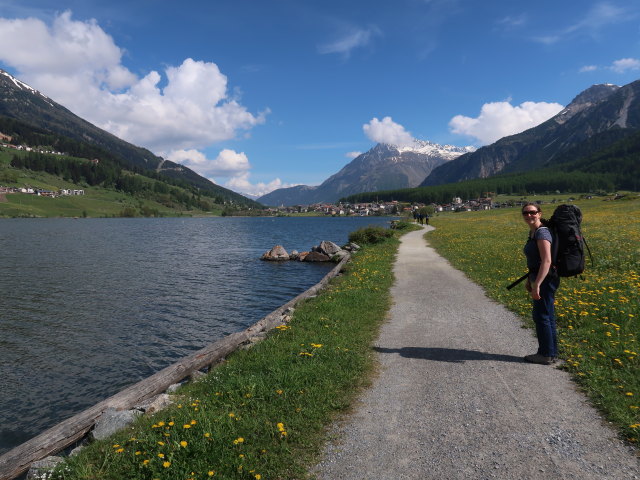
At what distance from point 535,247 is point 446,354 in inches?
142

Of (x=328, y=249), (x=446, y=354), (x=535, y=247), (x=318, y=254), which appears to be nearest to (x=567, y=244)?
(x=535, y=247)

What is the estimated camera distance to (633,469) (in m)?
5.07

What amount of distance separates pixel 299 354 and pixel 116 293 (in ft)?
75.3

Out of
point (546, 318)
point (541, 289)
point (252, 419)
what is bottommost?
point (252, 419)

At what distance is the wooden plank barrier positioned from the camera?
6.76 metres

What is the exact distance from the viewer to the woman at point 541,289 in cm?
845

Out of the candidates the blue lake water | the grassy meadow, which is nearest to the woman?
the grassy meadow

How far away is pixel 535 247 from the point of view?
8.72 meters

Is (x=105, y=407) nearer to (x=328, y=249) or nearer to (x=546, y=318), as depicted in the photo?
(x=546, y=318)

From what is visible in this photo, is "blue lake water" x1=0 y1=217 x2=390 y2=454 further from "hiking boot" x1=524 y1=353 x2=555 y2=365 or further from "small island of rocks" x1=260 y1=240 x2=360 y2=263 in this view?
"hiking boot" x1=524 y1=353 x2=555 y2=365

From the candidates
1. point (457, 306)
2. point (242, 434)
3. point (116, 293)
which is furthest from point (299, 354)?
point (116, 293)

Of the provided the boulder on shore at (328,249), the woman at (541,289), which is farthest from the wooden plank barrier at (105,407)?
the boulder on shore at (328,249)

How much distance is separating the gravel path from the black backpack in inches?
96.6

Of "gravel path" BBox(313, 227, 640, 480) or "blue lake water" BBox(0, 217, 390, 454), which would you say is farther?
"blue lake water" BBox(0, 217, 390, 454)
